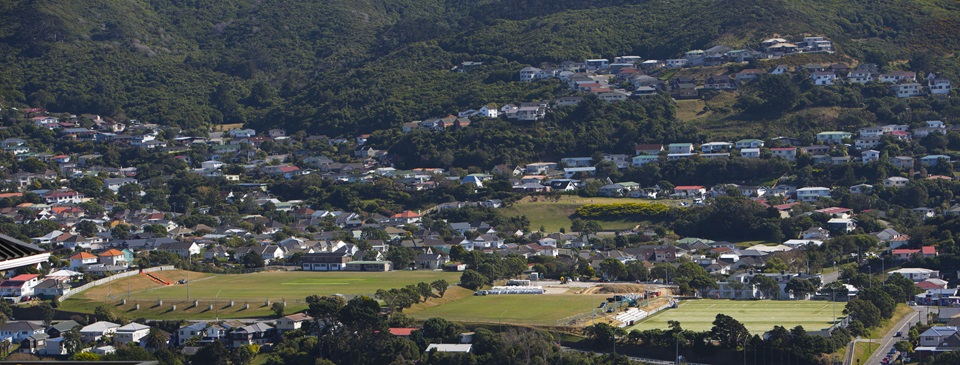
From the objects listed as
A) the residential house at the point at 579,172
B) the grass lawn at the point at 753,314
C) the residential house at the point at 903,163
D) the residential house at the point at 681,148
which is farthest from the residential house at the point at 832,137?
the grass lawn at the point at 753,314

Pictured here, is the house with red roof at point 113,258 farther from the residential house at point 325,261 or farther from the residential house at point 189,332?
the residential house at point 189,332

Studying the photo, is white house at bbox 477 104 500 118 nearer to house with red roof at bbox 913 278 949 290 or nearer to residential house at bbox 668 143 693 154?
residential house at bbox 668 143 693 154

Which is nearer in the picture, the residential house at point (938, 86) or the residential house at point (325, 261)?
the residential house at point (325, 261)

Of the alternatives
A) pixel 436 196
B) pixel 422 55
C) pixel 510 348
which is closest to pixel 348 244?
pixel 436 196

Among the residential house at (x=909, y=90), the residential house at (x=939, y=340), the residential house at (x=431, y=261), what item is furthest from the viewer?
the residential house at (x=909, y=90)

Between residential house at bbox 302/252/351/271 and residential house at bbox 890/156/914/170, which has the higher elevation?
residential house at bbox 890/156/914/170

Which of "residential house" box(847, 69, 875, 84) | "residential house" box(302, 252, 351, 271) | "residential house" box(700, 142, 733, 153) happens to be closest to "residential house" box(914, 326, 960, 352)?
"residential house" box(302, 252, 351, 271)

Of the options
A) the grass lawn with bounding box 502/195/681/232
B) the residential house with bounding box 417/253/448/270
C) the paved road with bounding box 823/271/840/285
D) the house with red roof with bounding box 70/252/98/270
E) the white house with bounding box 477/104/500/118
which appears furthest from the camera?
the white house with bounding box 477/104/500/118
